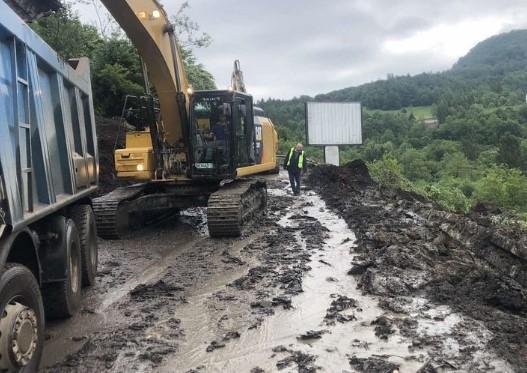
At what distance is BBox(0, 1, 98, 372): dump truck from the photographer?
149 inches

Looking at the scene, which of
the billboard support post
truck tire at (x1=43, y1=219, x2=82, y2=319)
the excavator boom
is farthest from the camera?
the billboard support post

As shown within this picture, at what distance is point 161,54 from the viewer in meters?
9.55

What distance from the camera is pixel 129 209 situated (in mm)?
10125

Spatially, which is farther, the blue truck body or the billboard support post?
the billboard support post

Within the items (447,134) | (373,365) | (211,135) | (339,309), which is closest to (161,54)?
(211,135)

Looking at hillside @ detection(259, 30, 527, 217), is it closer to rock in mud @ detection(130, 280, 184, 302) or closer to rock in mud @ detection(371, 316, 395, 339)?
rock in mud @ detection(130, 280, 184, 302)

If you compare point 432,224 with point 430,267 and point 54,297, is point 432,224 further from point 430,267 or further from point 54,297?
point 54,297

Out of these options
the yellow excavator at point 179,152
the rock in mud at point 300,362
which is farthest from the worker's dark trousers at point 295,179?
the rock in mud at point 300,362

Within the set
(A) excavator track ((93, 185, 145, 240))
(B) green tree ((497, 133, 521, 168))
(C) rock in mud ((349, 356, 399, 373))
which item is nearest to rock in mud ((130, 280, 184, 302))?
(C) rock in mud ((349, 356, 399, 373))

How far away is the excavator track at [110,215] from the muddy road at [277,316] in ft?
1.58

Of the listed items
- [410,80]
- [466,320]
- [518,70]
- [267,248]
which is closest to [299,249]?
[267,248]

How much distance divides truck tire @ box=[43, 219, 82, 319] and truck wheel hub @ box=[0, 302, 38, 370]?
1582 mm

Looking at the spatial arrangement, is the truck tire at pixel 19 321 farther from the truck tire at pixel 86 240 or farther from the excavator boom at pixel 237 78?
the excavator boom at pixel 237 78

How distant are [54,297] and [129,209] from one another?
4661mm
